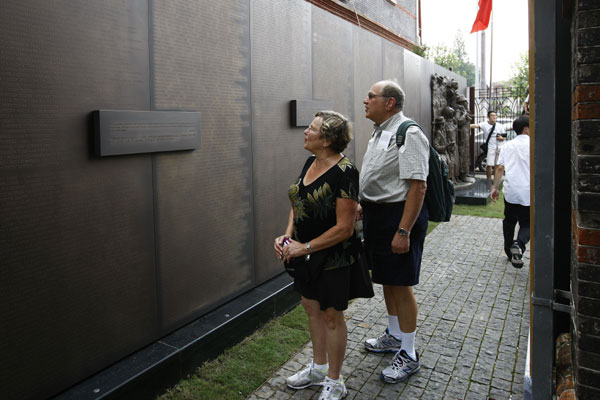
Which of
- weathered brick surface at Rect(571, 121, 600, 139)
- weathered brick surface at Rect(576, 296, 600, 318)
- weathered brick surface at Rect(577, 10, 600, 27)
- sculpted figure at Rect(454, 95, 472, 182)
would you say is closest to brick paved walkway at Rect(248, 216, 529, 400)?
weathered brick surface at Rect(576, 296, 600, 318)

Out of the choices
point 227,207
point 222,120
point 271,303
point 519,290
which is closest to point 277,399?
point 271,303

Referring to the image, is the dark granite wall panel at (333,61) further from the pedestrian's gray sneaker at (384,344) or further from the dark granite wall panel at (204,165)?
the pedestrian's gray sneaker at (384,344)

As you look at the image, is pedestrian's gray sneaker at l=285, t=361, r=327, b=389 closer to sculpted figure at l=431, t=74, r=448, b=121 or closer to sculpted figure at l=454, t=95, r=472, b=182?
sculpted figure at l=431, t=74, r=448, b=121

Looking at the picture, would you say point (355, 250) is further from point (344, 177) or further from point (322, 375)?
point (322, 375)

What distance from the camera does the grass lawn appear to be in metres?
3.48

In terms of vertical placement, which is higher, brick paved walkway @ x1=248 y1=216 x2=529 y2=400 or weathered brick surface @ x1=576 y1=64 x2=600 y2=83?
weathered brick surface @ x1=576 y1=64 x2=600 y2=83

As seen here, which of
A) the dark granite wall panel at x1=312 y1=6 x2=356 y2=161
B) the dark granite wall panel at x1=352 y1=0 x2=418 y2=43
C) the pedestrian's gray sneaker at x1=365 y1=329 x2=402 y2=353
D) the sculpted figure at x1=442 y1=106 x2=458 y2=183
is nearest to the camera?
the pedestrian's gray sneaker at x1=365 y1=329 x2=402 y2=353

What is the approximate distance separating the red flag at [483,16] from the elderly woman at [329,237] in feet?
18.2

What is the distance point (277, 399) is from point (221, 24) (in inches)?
117

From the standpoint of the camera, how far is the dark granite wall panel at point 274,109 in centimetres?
488

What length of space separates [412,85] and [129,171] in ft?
26.3

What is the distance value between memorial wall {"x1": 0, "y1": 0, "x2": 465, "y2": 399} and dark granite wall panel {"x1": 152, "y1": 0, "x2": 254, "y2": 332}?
1cm

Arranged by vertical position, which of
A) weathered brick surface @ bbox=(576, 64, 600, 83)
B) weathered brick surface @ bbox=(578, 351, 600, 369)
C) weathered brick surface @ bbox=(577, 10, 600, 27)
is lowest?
weathered brick surface @ bbox=(578, 351, 600, 369)

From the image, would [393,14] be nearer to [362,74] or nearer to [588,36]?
[362,74]
